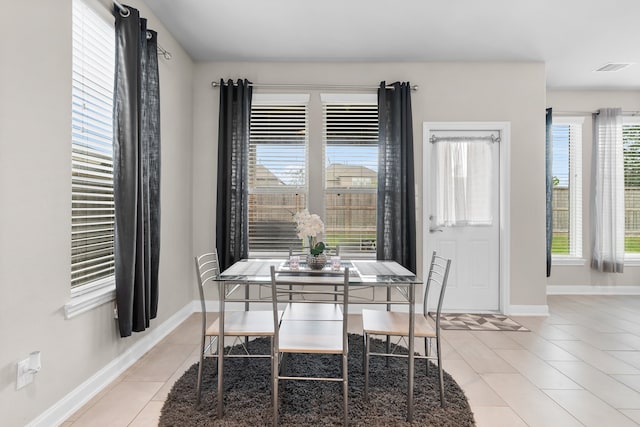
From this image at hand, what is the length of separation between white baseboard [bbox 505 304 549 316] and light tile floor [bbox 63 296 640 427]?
14 centimetres

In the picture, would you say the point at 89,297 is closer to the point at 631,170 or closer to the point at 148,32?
the point at 148,32

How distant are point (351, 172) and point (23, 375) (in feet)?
10.6

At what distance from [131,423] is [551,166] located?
5.20m

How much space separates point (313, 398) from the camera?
220 cm

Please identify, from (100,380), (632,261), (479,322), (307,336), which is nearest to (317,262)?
(307,336)

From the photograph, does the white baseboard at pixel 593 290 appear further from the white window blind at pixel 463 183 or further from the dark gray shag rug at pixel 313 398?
the dark gray shag rug at pixel 313 398

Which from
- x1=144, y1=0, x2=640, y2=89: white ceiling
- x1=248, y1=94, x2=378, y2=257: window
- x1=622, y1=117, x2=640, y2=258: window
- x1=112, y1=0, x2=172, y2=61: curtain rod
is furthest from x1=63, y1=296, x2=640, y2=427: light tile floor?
x1=144, y1=0, x2=640, y2=89: white ceiling

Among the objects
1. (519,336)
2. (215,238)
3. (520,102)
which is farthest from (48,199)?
(520,102)

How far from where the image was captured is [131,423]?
77.4 inches

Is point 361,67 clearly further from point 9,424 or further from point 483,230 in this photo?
point 9,424

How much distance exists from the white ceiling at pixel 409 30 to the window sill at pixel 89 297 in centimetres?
222

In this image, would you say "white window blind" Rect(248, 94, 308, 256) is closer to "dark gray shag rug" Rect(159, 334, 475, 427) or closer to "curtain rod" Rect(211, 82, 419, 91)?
"curtain rod" Rect(211, 82, 419, 91)

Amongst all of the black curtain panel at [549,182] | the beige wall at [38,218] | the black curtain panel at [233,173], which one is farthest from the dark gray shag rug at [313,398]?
the black curtain panel at [549,182]

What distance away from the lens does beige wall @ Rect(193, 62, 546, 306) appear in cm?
408
